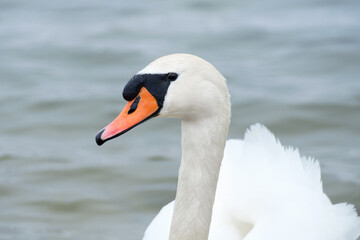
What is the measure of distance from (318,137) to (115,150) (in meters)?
1.79

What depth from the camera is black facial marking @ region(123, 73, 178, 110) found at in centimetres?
275

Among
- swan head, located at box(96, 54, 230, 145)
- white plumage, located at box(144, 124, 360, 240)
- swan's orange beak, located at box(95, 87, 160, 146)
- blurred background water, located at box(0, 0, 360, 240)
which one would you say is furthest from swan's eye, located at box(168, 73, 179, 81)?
blurred background water, located at box(0, 0, 360, 240)

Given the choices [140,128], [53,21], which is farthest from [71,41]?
[140,128]

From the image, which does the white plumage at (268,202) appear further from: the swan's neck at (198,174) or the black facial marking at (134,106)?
the black facial marking at (134,106)

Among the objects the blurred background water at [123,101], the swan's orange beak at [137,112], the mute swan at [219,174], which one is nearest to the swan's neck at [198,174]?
the mute swan at [219,174]

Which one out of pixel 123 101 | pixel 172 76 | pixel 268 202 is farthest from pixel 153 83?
pixel 123 101

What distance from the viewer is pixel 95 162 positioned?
229 inches

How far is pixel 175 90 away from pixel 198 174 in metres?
0.39

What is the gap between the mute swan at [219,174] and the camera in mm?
2756

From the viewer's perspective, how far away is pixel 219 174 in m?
3.94

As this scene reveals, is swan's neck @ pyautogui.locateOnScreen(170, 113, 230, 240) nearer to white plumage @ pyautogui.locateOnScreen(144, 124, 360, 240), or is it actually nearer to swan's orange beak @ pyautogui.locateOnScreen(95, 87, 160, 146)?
swan's orange beak @ pyautogui.locateOnScreen(95, 87, 160, 146)

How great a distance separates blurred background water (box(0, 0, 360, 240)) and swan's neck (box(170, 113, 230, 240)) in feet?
5.66

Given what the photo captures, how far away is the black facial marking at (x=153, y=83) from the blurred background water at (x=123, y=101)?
2083 millimetres

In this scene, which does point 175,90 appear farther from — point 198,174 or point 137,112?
point 198,174
